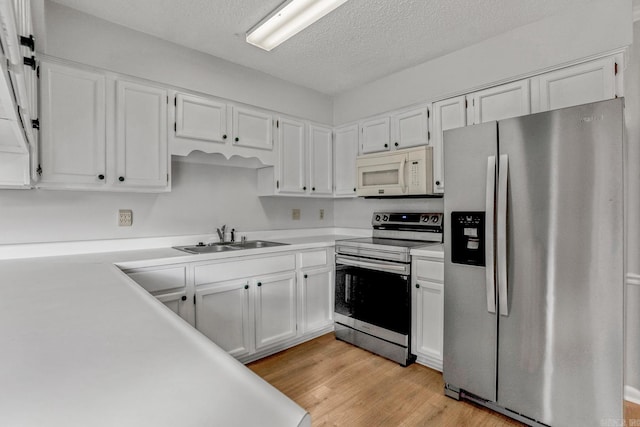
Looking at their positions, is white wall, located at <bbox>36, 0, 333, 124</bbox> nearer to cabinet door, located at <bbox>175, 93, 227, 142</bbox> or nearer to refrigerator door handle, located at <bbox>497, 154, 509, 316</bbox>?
cabinet door, located at <bbox>175, 93, 227, 142</bbox>

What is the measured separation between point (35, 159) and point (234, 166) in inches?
58.2

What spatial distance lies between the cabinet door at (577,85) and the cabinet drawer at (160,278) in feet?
8.95

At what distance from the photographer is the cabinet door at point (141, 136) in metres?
2.23

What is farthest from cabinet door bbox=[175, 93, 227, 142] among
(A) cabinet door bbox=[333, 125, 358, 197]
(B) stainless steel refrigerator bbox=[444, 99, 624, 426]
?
(B) stainless steel refrigerator bbox=[444, 99, 624, 426]

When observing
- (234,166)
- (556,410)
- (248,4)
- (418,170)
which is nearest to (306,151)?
(234,166)

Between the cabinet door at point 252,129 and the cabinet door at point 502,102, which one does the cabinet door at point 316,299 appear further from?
the cabinet door at point 502,102

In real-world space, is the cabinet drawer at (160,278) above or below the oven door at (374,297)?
above

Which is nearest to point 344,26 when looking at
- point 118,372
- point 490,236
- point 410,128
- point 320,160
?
point 410,128

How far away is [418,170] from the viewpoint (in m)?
2.78

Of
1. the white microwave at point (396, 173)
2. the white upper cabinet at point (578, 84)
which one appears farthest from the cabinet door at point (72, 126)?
the white upper cabinet at point (578, 84)

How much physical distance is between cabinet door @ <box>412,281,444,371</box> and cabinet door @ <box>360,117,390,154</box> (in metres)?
1.42

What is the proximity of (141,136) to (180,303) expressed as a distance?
1.21m

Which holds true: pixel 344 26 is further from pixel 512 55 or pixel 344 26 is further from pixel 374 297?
pixel 374 297

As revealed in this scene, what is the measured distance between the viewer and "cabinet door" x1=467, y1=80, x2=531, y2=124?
234cm
